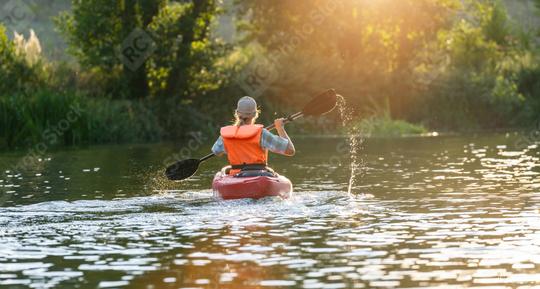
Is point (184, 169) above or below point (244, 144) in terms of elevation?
below

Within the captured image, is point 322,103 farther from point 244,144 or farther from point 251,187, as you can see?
point 251,187

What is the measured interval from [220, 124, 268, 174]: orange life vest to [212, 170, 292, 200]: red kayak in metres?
0.33

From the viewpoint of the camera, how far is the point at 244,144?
56.2ft

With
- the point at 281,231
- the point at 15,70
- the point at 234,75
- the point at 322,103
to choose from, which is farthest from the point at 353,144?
the point at 281,231

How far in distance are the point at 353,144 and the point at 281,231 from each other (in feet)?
66.4

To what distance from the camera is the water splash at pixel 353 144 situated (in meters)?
21.6

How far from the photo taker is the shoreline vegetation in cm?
3438

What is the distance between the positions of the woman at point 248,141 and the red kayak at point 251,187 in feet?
1.08

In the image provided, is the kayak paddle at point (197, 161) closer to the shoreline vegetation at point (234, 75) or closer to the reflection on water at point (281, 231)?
the reflection on water at point (281, 231)

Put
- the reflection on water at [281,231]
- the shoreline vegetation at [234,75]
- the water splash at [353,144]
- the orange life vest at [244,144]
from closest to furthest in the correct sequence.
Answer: the reflection on water at [281,231]
the orange life vest at [244,144]
the water splash at [353,144]
the shoreline vegetation at [234,75]

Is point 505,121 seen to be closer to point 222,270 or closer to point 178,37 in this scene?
point 178,37

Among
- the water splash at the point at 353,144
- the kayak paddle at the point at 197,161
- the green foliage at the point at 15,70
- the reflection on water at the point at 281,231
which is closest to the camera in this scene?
the reflection on water at the point at 281,231

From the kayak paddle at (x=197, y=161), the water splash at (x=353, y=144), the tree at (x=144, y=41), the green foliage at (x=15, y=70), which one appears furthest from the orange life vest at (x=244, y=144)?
the tree at (x=144, y=41)

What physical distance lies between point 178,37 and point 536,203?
22.7 m
